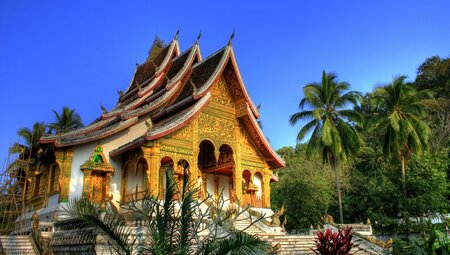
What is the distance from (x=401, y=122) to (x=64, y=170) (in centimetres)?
1828

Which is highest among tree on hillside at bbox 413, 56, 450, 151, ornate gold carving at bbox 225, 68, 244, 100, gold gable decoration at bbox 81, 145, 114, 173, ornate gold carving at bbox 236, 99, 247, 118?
tree on hillside at bbox 413, 56, 450, 151

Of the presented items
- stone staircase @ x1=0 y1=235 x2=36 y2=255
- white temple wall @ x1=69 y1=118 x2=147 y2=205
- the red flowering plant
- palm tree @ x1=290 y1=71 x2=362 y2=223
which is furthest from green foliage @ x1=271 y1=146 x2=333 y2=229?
the red flowering plant

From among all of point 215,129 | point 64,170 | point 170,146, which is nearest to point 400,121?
point 215,129

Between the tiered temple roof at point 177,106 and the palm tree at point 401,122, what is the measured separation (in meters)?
8.93

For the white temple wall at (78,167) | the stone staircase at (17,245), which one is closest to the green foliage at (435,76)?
the white temple wall at (78,167)

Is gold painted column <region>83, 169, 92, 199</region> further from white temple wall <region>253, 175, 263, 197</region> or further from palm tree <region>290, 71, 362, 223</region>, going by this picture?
palm tree <region>290, 71, 362, 223</region>

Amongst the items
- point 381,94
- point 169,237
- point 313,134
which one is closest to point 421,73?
point 381,94

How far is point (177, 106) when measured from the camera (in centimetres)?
1636

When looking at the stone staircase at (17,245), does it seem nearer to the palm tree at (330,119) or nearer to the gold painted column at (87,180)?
the gold painted column at (87,180)

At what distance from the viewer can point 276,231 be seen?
14516 millimetres

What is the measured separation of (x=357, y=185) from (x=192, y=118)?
17065 millimetres

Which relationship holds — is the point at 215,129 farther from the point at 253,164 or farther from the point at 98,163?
the point at 98,163

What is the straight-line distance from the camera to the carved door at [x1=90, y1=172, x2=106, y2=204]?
48.3 feet

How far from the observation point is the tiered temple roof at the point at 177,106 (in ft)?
47.8
